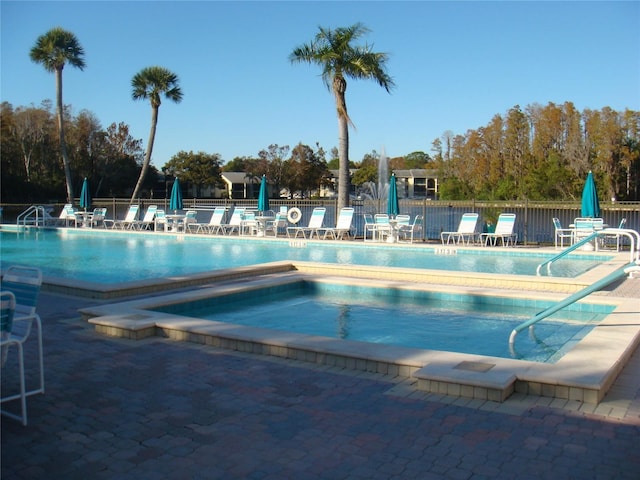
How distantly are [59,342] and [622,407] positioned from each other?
4633 mm

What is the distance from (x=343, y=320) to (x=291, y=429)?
13.8 ft

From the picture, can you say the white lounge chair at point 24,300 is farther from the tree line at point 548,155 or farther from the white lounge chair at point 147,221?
the tree line at point 548,155

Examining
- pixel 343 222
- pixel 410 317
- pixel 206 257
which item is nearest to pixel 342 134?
pixel 343 222

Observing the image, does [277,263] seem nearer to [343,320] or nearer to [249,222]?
[343,320]

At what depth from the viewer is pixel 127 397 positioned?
13.2 feet

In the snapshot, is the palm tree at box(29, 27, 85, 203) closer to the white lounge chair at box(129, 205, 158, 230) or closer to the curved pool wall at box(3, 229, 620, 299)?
the white lounge chair at box(129, 205, 158, 230)

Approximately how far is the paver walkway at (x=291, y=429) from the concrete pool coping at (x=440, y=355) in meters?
0.12

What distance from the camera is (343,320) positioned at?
765 cm

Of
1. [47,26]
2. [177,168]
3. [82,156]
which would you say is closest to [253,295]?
[47,26]

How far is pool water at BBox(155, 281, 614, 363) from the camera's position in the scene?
6.39 metres

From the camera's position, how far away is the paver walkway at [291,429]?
2.95 m

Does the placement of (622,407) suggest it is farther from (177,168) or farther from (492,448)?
(177,168)

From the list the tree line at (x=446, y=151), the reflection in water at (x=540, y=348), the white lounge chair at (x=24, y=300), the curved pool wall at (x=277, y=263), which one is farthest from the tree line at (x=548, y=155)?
the white lounge chair at (x=24, y=300)

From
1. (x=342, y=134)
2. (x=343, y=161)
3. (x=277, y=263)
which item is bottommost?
(x=277, y=263)
